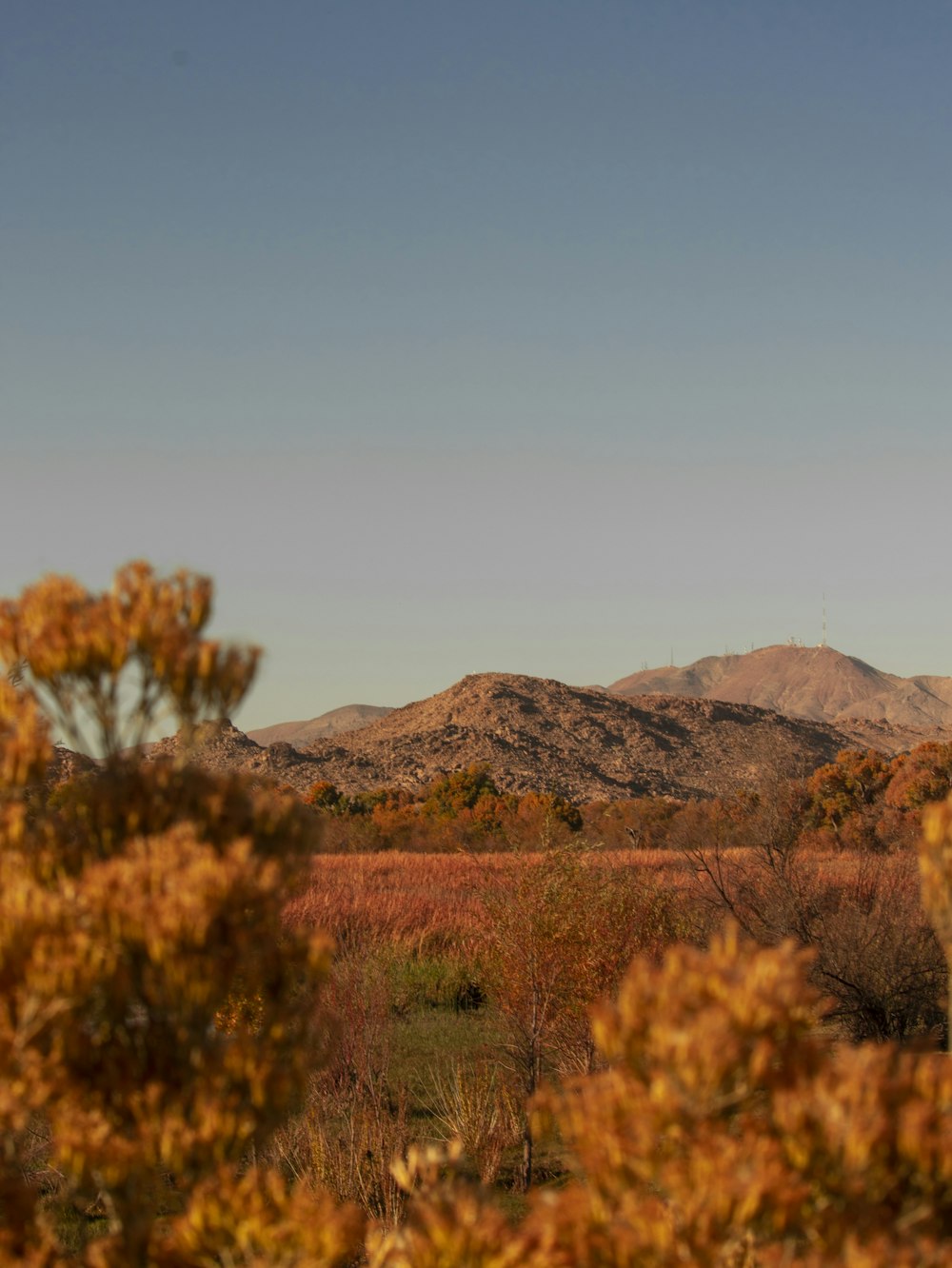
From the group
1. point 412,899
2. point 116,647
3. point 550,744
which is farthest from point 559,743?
Answer: point 116,647

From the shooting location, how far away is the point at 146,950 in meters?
2.75

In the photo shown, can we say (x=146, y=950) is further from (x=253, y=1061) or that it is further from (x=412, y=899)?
(x=412, y=899)

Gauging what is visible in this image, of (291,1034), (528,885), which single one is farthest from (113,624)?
(528,885)

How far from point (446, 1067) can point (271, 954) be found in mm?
11137

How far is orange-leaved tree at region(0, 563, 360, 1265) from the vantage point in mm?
2686

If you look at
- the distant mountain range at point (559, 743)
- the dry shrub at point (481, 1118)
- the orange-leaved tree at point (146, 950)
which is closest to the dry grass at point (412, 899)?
the dry shrub at point (481, 1118)

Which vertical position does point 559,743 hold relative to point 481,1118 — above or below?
above

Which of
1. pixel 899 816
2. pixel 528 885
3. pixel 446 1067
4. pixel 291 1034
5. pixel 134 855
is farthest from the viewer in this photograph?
pixel 899 816

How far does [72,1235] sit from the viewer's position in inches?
350

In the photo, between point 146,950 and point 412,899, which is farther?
point 412,899

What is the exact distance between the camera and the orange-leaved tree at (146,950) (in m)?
2.69

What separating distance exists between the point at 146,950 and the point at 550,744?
64084mm

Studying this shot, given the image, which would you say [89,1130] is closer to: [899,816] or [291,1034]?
[291,1034]

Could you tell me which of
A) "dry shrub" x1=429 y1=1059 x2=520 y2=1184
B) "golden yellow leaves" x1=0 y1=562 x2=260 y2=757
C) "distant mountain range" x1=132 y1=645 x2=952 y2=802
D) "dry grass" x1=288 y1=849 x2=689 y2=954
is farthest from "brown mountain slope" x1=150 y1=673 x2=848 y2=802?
"golden yellow leaves" x1=0 y1=562 x2=260 y2=757
